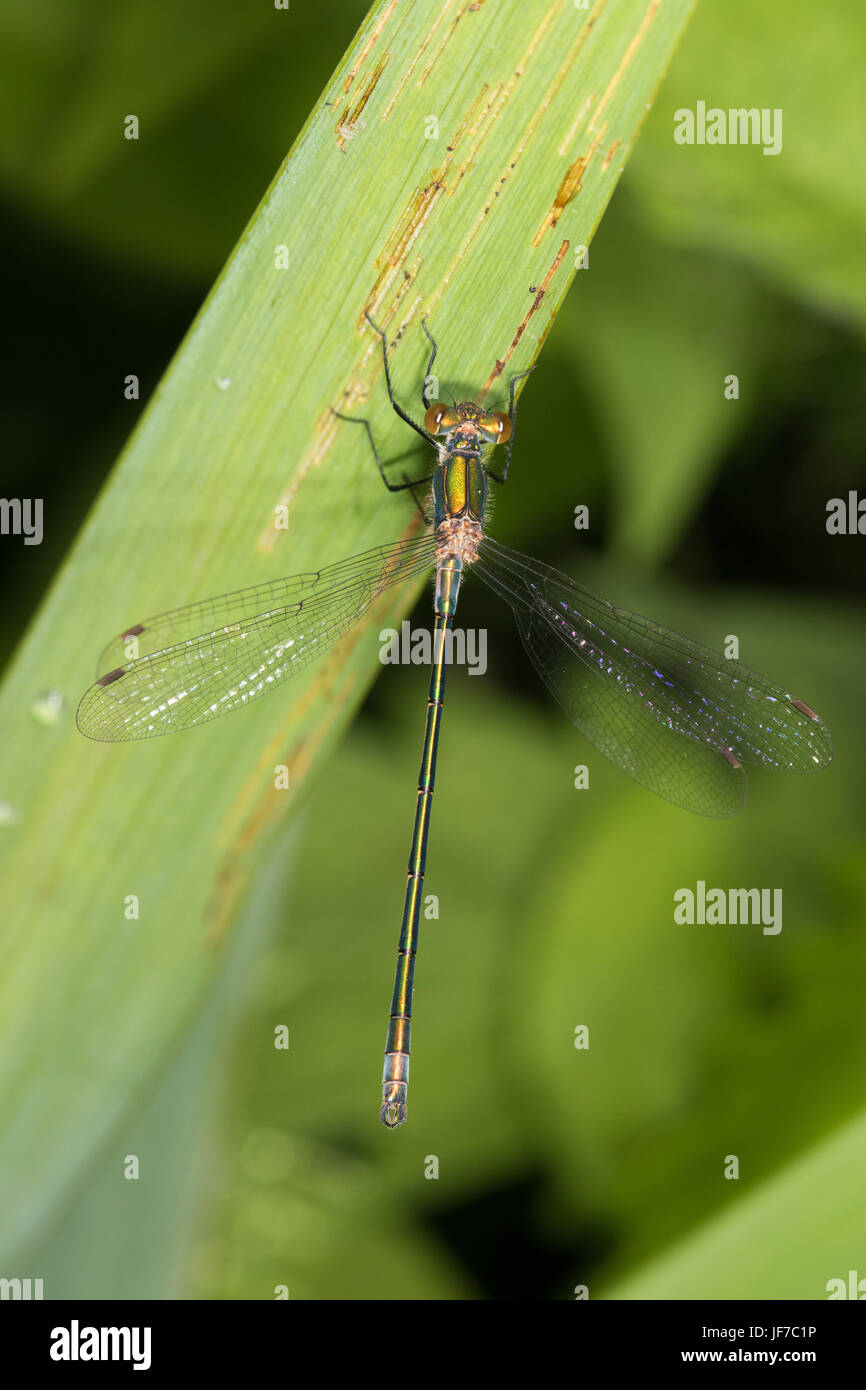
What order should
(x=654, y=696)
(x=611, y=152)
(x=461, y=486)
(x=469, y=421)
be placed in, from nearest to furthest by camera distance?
(x=611, y=152) < (x=469, y=421) < (x=461, y=486) < (x=654, y=696)

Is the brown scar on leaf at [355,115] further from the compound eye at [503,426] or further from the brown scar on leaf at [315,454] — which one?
the compound eye at [503,426]

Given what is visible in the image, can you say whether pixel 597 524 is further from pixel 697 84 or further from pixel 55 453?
pixel 55 453

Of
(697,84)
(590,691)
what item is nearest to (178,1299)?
(590,691)

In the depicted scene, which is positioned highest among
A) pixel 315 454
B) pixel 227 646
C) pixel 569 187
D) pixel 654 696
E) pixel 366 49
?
pixel 366 49

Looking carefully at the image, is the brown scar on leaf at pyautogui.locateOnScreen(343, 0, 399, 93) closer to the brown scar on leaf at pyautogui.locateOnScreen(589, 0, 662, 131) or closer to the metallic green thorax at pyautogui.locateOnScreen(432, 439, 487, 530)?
the brown scar on leaf at pyautogui.locateOnScreen(589, 0, 662, 131)

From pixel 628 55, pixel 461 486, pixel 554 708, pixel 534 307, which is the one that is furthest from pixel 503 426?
pixel 554 708

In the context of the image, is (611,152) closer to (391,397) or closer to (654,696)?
(391,397)
